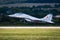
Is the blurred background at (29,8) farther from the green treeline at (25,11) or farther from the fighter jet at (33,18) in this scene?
the fighter jet at (33,18)

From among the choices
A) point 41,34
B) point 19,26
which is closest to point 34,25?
point 19,26

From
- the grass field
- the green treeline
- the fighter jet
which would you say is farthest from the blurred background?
the grass field

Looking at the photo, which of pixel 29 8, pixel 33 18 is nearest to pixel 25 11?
pixel 29 8

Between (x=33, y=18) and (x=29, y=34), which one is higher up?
(x=33, y=18)

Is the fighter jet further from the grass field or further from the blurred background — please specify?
the grass field

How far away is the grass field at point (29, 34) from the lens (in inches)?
198

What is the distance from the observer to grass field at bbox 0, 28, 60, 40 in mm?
5020

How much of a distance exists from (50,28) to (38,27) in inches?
18.7

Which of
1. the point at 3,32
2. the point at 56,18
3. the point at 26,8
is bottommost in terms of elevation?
the point at 3,32

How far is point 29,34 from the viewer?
540cm

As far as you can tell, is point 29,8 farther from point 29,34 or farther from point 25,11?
point 29,34

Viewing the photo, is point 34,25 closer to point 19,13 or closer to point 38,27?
point 38,27

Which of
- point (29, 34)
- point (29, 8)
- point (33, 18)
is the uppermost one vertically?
point (29, 8)

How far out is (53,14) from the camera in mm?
6332
